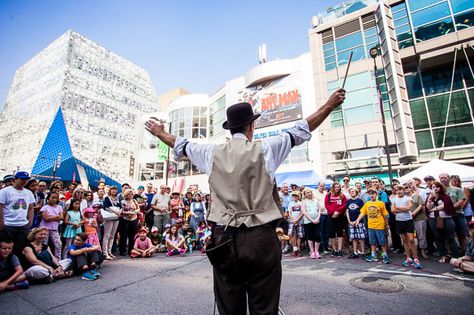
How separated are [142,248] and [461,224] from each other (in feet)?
28.1

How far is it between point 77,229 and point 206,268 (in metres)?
3.44

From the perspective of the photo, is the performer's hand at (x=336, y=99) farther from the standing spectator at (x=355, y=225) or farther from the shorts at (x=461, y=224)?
the shorts at (x=461, y=224)

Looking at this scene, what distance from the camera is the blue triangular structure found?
19.6 meters

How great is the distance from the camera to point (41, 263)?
4895 millimetres

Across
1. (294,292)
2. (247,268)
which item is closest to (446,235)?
(294,292)

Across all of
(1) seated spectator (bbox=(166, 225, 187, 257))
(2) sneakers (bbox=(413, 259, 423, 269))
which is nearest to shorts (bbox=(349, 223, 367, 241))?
(2) sneakers (bbox=(413, 259, 423, 269))

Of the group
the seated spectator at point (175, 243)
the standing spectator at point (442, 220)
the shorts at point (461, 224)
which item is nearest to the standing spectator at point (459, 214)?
the shorts at point (461, 224)

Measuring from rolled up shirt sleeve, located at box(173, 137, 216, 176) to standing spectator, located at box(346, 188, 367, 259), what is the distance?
6.23 m

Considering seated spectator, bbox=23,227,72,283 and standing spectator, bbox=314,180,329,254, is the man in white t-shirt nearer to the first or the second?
seated spectator, bbox=23,227,72,283

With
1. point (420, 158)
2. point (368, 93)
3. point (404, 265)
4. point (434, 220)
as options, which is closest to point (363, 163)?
point (420, 158)

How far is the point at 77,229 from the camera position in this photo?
6.27m

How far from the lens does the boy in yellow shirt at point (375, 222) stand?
624 cm

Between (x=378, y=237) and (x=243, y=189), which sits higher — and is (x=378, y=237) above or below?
below

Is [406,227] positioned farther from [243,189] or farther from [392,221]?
[243,189]
